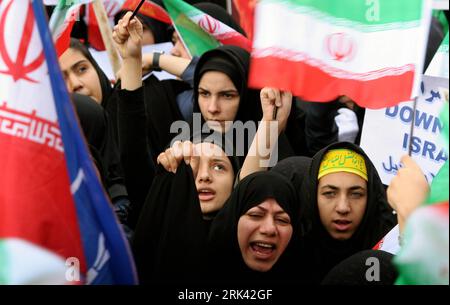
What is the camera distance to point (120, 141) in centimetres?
454

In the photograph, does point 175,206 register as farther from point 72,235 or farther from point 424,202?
point 424,202

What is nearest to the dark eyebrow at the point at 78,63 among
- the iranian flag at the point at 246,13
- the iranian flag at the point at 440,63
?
the iranian flag at the point at 246,13

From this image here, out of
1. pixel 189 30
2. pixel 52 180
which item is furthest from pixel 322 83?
pixel 189 30

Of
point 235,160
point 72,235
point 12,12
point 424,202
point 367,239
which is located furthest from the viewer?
point 235,160

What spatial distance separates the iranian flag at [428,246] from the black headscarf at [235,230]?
1.59m

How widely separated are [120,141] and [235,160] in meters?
0.54

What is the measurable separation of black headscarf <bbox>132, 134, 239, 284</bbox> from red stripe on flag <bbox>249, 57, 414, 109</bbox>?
64 cm

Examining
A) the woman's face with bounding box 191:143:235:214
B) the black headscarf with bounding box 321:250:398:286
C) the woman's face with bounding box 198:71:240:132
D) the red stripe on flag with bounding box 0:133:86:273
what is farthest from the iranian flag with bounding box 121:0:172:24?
the red stripe on flag with bounding box 0:133:86:273

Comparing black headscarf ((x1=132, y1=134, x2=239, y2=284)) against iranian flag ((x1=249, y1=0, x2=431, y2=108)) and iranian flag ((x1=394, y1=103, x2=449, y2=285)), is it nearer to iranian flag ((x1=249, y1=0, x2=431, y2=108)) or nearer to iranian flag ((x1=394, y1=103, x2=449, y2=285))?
iranian flag ((x1=249, y1=0, x2=431, y2=108))

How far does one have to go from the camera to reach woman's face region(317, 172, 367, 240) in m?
4.32

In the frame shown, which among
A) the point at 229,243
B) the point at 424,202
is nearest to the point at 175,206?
the point at 229,243

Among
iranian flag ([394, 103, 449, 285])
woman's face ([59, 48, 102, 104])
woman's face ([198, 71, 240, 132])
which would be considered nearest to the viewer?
iranian flag ([394, 103, 449, 285])

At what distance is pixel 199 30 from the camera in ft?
18.7

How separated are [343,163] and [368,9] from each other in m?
1.08
